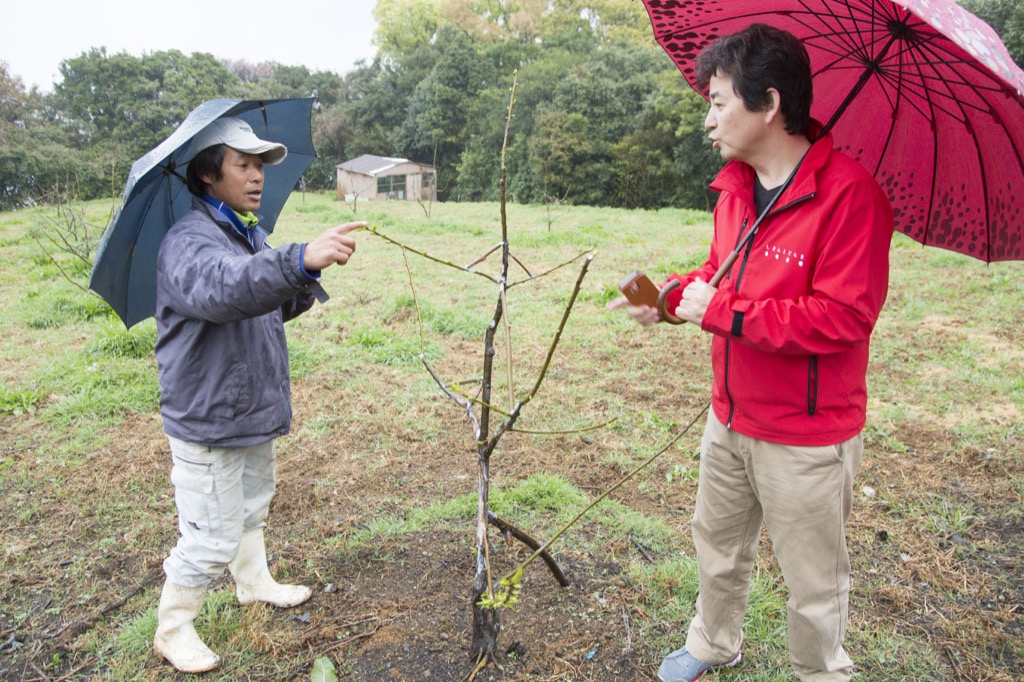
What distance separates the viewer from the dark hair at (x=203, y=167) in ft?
6.80

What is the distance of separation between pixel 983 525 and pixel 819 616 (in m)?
1.96

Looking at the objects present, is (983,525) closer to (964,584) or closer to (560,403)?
(964,584)

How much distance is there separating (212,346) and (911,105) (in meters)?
2.19

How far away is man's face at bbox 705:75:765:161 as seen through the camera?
1664 millimetres

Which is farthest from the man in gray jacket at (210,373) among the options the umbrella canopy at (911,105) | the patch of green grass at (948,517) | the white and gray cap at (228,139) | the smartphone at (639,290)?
the patch of green grass at (948,517)

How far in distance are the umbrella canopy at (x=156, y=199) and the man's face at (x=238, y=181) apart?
0.11 meters

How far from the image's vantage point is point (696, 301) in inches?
67.3

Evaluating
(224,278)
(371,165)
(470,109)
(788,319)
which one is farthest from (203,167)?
(470,109)

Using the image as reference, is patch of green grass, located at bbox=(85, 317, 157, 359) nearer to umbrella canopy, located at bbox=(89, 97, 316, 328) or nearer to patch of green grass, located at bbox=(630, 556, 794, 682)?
umbrella canopy, located at bbox=(89, 97, 316, 328)

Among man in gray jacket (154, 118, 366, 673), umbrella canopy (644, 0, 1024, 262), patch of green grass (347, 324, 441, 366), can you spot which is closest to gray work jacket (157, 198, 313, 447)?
man in gray jacket (154, 118, 366, 673)

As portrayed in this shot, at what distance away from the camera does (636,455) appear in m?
3.90

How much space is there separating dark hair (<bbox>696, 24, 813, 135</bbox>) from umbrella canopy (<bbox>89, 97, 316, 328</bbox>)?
1.39 meters

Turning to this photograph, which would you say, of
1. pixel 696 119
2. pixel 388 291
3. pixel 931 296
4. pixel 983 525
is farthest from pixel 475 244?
pixel 696 119

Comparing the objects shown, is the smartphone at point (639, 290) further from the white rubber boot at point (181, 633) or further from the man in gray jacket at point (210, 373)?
the white rubber boot at point (181, 633)
